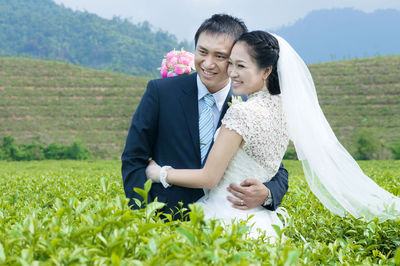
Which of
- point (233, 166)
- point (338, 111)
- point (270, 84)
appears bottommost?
point (338, 111)

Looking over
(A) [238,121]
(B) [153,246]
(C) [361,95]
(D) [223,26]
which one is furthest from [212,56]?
(C) [361,95]

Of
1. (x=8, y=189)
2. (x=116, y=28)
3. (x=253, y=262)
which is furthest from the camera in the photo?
(x=116, y=28)

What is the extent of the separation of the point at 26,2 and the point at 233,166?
421 feet

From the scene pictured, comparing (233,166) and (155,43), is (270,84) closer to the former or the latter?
(233,166)

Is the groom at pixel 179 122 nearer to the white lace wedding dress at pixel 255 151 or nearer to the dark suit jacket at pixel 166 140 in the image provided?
the dark suit jacket at pixel 166 140

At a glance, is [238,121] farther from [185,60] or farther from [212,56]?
[185,60]

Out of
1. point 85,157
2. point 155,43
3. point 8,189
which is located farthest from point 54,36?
point 8,189

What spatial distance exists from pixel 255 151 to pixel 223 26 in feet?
3.04

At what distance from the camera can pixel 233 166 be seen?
276 centimetres

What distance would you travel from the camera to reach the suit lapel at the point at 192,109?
306cm

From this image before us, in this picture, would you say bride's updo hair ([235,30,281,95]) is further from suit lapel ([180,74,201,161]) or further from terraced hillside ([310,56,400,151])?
terraced hillside ([310,56,400,151])

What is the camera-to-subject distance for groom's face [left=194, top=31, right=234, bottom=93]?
301cm

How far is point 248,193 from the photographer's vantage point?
2748 millimetres

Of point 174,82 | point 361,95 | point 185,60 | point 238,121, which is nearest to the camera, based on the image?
point 238,121
